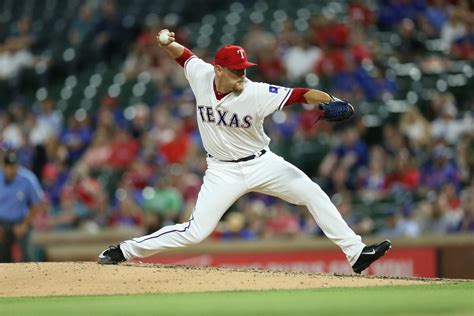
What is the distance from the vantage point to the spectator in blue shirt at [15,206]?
44.7 ft

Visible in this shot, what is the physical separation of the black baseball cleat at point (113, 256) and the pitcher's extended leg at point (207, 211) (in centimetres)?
33

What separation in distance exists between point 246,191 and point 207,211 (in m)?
0.35

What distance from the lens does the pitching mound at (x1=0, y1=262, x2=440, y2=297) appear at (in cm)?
925

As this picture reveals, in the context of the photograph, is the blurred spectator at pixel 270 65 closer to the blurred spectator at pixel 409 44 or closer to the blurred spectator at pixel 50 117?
the blurred spectator at pixel 409 44

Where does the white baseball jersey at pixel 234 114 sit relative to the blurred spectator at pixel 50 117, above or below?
above

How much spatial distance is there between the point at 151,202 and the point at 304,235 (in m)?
1.92

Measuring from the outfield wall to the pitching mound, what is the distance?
388 centimetres

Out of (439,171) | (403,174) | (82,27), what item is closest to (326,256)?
(403,174)

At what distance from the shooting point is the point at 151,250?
9.58 meters

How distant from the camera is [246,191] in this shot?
30.9 ft

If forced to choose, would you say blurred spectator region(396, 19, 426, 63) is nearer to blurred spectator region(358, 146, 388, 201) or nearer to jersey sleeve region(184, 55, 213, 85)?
blurred spectator region(358, 146, 388, 201)

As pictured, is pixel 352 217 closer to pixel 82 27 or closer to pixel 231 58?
pixel 231 58

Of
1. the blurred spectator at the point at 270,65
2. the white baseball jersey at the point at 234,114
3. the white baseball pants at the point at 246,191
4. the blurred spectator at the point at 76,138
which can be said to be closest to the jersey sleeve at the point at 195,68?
the white baseball jersey at the point at 234,114

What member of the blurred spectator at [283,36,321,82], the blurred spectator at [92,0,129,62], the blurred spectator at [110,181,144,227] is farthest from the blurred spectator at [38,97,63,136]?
the blurred spectator at [283,36,321,82]
